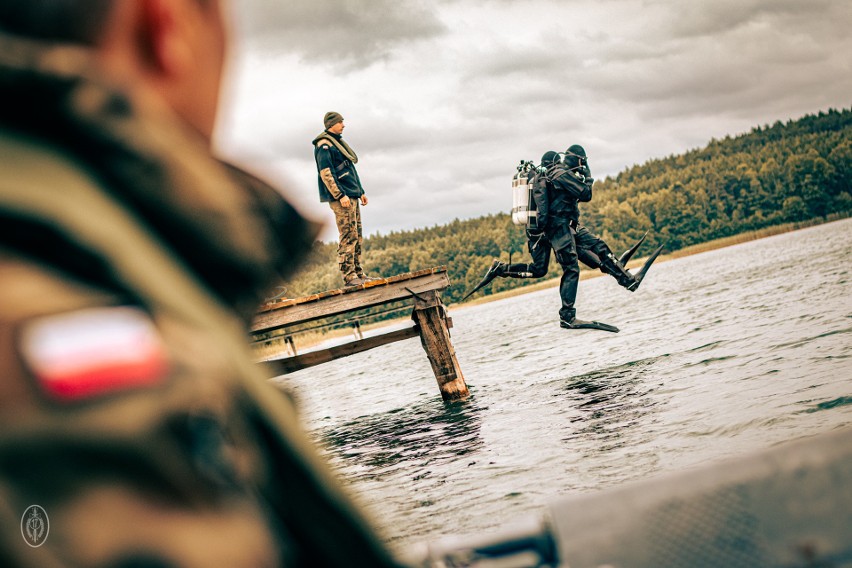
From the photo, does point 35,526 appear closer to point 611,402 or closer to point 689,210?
point 611,402

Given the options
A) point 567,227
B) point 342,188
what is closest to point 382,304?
point 342,188

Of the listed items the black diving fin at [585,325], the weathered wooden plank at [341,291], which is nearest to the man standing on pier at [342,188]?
the weathered wooden plank at [341,291]

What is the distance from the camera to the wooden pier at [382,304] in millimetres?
11938

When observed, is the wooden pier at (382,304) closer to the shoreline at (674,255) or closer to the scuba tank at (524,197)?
the scuba tank at (524,197)

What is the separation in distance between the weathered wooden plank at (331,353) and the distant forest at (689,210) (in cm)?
11052

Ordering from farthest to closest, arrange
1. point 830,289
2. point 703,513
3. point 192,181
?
point 830,289, point 703,513, point 192,181

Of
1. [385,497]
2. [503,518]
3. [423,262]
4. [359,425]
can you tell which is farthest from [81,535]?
[423,262]

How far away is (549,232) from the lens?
12961 mm

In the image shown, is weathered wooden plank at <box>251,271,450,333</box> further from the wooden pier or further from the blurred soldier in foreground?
the blurred soldier in foreground

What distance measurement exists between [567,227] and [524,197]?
1028 millimetres

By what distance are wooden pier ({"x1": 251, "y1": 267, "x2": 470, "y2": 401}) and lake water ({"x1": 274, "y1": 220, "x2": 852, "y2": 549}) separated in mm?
816

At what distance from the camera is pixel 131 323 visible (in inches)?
22.5

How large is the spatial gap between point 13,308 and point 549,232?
12.7m

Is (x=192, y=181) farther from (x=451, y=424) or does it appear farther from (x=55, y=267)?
(x=451, y=424)
